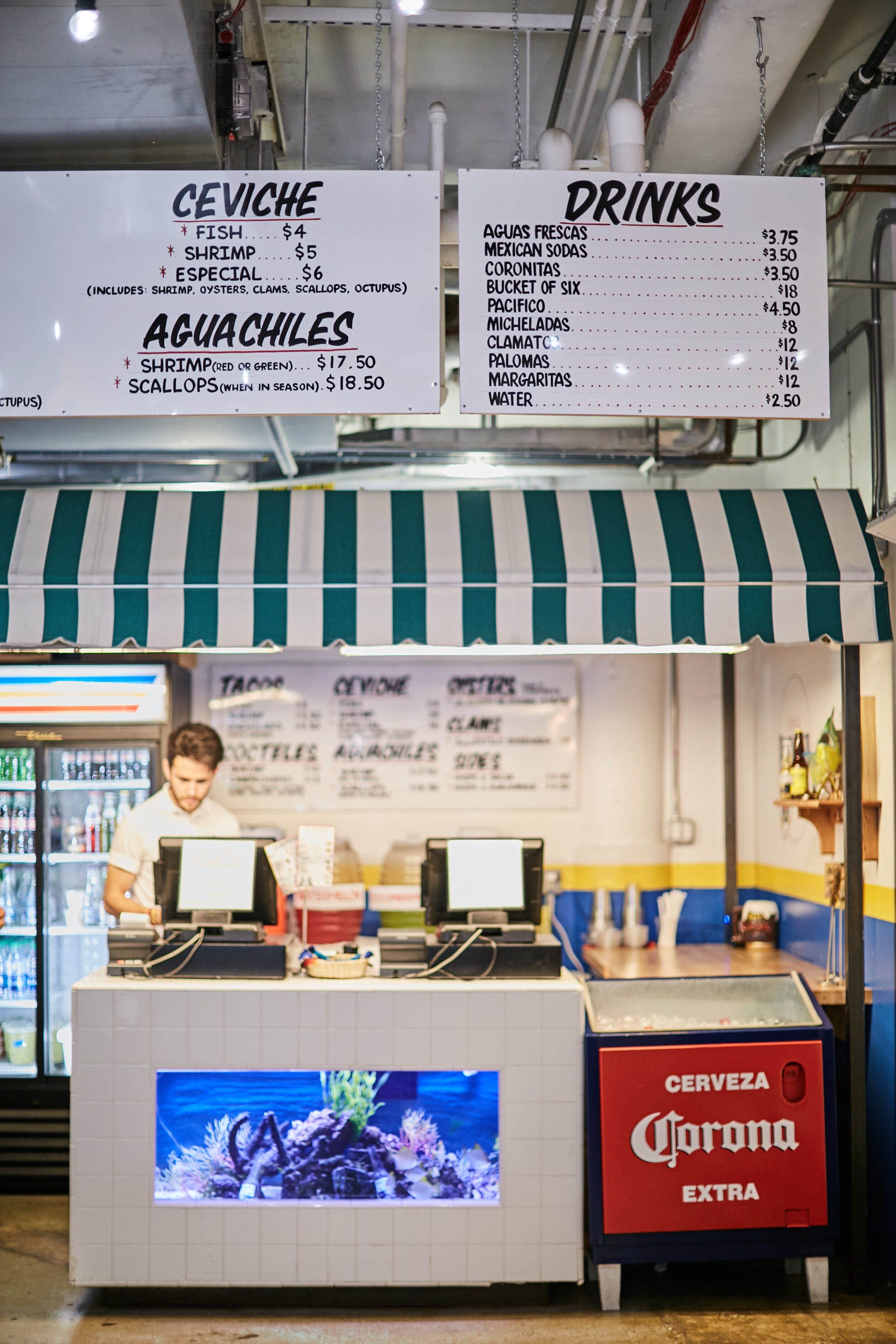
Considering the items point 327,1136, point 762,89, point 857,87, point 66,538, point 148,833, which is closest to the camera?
point 857,87

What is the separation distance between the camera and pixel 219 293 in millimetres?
3045

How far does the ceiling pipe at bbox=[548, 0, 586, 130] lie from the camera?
3.64m

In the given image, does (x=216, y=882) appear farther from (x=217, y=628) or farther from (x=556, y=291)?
(x=556, y=291)

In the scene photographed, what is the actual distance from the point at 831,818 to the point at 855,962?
0.77 meters

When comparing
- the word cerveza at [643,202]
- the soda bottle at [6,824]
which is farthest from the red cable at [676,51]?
the soda bottle at [6,824]

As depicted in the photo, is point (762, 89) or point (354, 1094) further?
point (354, 1094)

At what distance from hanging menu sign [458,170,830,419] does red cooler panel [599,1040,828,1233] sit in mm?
2493

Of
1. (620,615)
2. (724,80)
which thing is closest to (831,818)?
(620,615)

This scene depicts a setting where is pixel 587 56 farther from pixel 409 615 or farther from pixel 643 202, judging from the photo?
pixel 409 615

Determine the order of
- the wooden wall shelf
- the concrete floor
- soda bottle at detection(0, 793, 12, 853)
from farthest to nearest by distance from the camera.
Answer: soda bottle at detection(0, 793, 12, 853), the wooden wall shelf, the concrete floor

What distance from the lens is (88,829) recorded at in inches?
229

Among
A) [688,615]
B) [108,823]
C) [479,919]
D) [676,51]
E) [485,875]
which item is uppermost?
[676,51]

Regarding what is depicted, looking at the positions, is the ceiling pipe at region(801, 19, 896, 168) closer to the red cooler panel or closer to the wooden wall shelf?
the wooden wall shelf

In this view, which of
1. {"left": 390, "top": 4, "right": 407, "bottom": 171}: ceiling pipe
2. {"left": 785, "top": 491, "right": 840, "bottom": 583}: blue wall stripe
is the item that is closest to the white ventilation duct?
{"left": 390, "top": 4, "right": 407, "bottom": 171}: ceiling pipe
